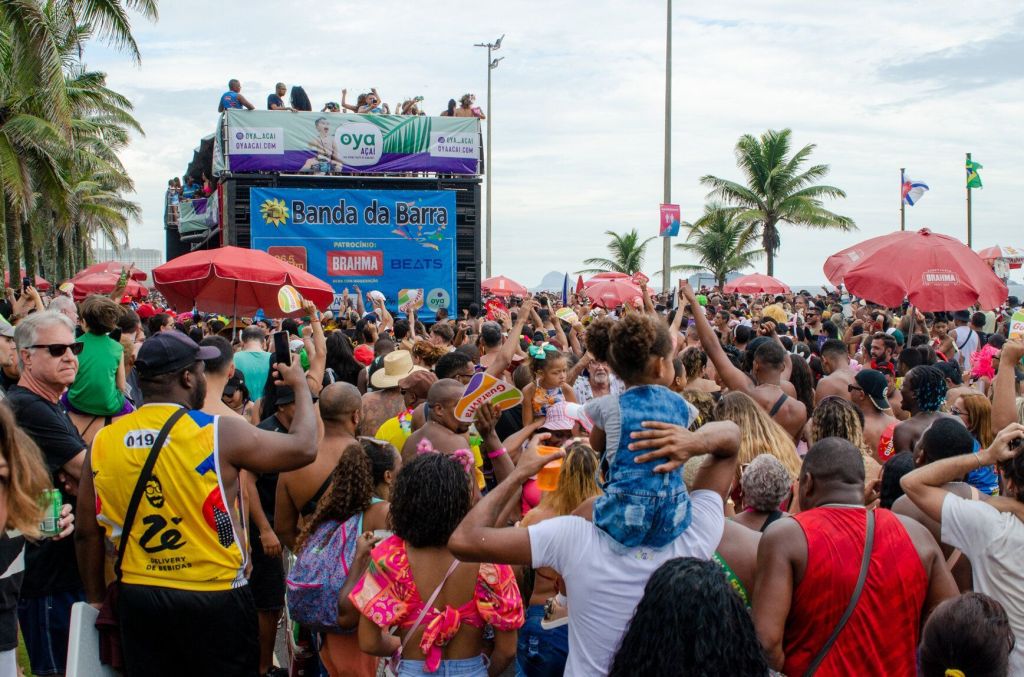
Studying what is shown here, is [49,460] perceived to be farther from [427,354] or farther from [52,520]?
[427,354]

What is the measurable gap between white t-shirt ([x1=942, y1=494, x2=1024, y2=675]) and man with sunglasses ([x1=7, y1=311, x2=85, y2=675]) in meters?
3.76

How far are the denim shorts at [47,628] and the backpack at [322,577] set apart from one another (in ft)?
4.22

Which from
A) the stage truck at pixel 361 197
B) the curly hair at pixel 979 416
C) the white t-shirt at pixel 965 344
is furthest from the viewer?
the stage truck at pixel 361 197

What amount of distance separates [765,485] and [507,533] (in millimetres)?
1506

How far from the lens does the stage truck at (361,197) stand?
66.3 ft

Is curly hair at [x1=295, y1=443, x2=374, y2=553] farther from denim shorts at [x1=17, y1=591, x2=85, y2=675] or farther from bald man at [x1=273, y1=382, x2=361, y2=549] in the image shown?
denim shorts at [x1=17, y1=591, x2=85, y2=675]

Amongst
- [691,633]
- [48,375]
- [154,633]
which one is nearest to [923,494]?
[691,633]

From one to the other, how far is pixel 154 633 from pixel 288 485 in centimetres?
122

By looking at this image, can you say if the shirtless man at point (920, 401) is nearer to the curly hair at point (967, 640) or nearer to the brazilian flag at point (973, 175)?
the curly hair at point (967, 640)

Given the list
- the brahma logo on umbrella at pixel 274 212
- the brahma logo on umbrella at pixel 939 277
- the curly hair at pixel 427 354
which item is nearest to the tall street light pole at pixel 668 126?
the brahma logo on umbrella at pixel 274 212

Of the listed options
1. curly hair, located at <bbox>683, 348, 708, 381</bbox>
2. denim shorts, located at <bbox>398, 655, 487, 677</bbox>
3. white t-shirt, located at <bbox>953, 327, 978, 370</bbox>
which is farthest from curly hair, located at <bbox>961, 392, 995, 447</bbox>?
white t-shirt, located at <bbox>953, 327, 978, 370</bbox>

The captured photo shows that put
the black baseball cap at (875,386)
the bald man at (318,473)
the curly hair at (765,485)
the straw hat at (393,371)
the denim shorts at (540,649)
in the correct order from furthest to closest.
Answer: the straw hat at (393,371) → the black baseball cap at (875,386) → the bald man at (318,473) → the curly hair at (765,485) → the denim shorts at (540,649)

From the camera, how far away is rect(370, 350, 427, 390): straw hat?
699cm

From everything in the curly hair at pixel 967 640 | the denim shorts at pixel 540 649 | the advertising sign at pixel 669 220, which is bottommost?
the denim shorts at pixel 540 649
